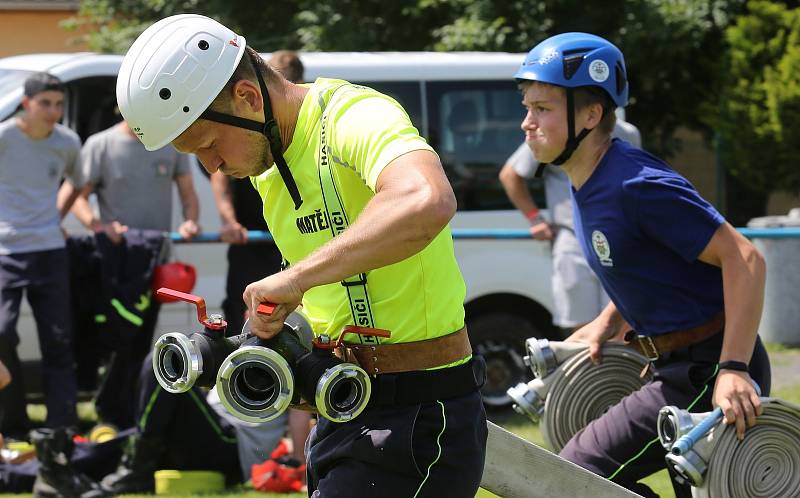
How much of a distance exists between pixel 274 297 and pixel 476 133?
5.83m

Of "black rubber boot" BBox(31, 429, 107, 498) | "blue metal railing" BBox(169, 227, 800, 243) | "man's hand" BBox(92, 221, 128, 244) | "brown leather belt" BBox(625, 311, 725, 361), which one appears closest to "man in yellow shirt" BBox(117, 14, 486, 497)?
"brown leather belt" BBox(625, 311, 725, 361)

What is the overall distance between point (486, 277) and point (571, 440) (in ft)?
13.5

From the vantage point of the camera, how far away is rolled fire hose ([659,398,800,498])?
3.68 metres

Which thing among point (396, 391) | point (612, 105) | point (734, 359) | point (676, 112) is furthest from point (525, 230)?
point (676, 112)

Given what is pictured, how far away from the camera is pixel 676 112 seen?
16.8 metres

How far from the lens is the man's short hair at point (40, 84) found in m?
7.02

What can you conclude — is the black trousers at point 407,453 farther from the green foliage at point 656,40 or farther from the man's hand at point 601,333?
the green foliage at point 656,40

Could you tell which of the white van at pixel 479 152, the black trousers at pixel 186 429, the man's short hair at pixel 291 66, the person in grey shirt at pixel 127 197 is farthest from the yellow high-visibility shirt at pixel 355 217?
the white van at pixel 479 152

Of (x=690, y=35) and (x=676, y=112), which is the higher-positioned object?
(x=690, y=35)

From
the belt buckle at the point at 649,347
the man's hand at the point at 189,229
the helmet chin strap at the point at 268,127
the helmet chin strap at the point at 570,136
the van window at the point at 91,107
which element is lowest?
the man's hand at the point at 189,229

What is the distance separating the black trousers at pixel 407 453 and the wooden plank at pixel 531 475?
1.93 ft

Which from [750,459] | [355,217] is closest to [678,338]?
[750,459]

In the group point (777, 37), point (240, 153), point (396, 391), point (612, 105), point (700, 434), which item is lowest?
point (777, 37)

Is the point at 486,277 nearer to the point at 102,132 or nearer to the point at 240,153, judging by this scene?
the point at 102,132
